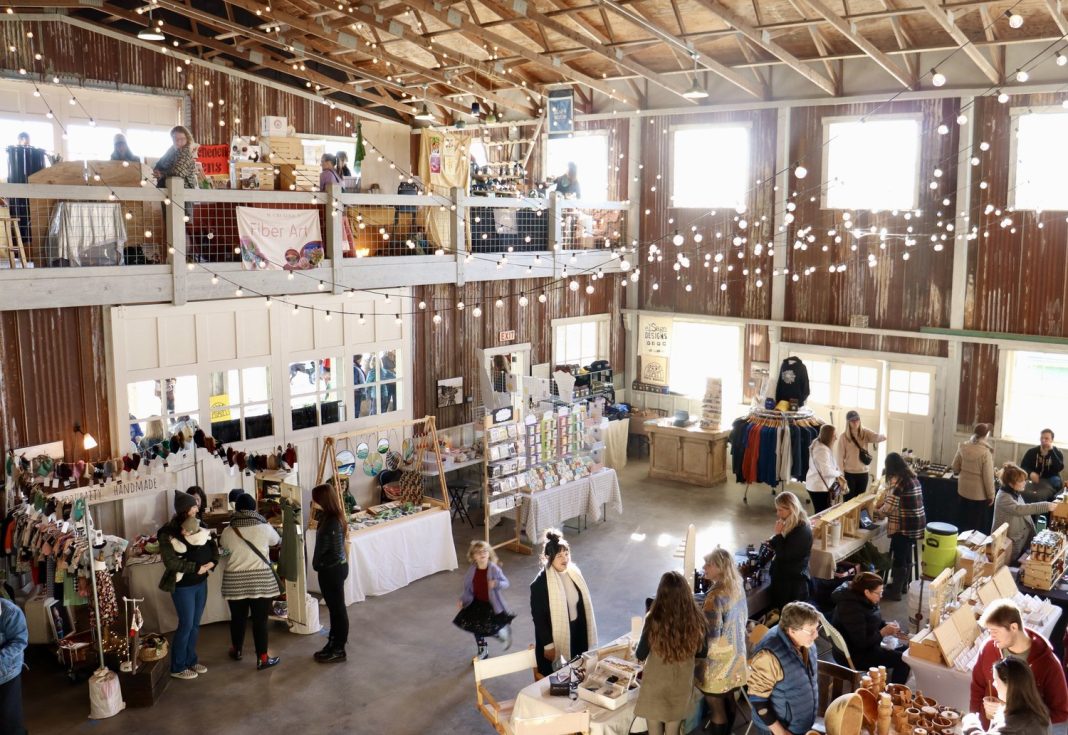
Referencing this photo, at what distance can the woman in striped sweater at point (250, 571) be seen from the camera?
24.9 ft

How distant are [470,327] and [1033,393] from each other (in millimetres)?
7383

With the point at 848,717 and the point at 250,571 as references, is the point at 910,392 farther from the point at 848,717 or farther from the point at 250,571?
the point at 250,571

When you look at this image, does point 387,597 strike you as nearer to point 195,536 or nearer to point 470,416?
point 195,536

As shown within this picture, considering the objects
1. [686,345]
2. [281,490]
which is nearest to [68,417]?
[281,490]

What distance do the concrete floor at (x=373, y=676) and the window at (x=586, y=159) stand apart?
7138 mm

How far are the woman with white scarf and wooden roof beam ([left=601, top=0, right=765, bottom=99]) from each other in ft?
20.8

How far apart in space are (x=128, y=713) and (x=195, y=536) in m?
1.39

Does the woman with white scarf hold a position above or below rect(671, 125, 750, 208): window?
below

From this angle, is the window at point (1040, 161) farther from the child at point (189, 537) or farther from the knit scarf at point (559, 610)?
the child at point (189, 537)

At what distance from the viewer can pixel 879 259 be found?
1297 centimetres

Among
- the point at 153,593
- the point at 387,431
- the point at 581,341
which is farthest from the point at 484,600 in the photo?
the point at 581,341

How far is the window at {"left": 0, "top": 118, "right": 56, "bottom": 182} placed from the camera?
39.2 ft

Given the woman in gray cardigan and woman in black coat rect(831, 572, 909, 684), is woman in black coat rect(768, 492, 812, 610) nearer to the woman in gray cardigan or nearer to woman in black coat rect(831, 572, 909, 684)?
woman in black coat rect(831, 572, 909, 684)

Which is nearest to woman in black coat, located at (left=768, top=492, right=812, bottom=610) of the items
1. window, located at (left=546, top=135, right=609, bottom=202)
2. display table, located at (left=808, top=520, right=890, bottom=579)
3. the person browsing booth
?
display table, located at (left=808, top=520, right=890, bottom=579)
